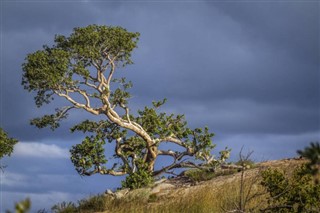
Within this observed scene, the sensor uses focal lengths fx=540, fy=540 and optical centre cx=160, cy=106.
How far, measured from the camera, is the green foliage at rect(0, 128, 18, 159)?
2295 centimetres

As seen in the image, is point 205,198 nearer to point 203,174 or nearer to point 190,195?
point 190,195

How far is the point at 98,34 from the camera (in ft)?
83.0

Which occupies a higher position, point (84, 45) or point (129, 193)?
point (84, 45)

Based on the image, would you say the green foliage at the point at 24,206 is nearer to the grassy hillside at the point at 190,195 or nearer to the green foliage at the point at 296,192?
the green foliage at the point at 296,192

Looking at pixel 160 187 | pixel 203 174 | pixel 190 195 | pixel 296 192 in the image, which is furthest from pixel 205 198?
pixel 203 174

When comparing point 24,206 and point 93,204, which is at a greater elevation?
point 93,204

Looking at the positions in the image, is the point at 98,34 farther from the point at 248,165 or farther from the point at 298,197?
the point at 298,197

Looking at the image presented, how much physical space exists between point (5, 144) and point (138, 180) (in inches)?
239

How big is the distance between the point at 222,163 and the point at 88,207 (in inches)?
315

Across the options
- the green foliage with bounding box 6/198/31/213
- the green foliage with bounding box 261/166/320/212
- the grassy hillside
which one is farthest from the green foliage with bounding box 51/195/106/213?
the green foliage with bounding box 6/198/31/213

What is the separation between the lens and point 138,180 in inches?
969

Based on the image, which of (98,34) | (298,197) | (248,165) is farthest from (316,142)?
(98,34)

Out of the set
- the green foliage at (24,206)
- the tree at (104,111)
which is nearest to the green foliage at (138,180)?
the tree at (104,111)

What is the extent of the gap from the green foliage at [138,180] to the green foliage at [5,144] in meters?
5.25
